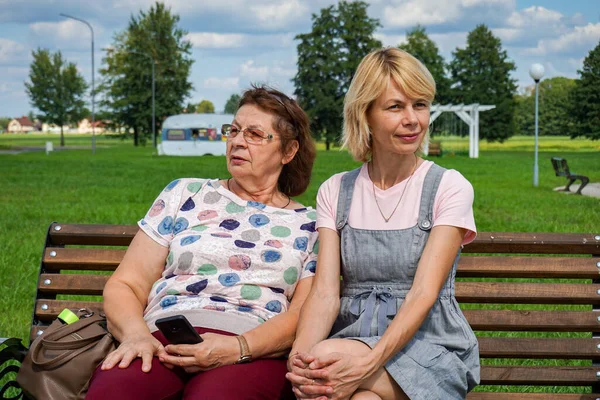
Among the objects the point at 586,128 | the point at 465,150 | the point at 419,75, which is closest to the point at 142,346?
the point at 419,75

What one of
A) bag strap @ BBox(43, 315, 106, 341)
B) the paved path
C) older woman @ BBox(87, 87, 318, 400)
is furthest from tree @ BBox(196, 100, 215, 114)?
bag strap @ BBox(43, 315, 106, 341)

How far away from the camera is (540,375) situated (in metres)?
3.67

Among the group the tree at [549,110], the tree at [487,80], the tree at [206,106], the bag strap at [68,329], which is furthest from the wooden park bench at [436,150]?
the tree at [206,106]

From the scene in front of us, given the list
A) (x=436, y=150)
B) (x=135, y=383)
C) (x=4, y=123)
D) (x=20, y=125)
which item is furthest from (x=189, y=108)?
(x=20, y=125)

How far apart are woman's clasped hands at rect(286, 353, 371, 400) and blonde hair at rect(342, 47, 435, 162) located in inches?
35.7

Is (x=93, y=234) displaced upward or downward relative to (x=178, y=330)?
upward

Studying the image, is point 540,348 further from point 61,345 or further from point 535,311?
point 61,345

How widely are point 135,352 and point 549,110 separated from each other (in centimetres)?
8918

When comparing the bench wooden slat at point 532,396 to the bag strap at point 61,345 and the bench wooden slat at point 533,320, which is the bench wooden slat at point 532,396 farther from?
the bag strap at point 61,345

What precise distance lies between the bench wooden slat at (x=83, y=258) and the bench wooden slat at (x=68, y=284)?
0.18ft

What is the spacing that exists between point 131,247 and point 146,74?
234 ft

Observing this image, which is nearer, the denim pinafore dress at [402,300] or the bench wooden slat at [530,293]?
the denim pinafore dress at [402,300]

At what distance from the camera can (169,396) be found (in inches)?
120

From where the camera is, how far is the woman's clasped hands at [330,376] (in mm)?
2846
